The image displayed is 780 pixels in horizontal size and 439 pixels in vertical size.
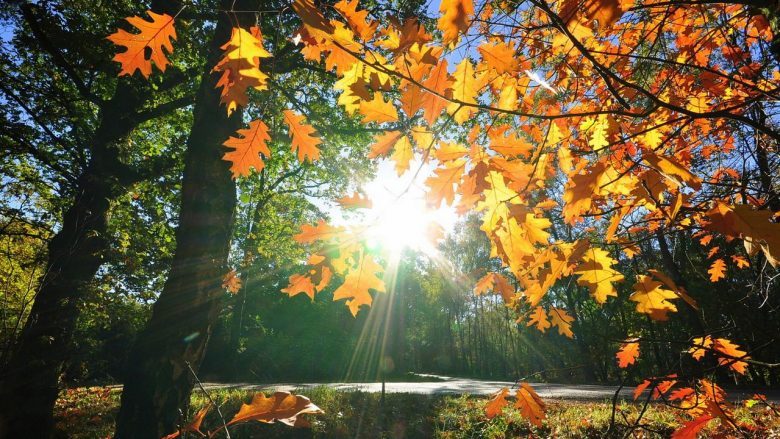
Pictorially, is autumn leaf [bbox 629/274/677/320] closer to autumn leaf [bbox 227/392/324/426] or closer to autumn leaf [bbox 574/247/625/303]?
autumn leaf [bbox 574/247/625/303]

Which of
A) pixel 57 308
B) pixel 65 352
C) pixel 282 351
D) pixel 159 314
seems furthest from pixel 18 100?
pixel 282 351

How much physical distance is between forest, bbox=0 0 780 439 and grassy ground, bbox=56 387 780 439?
0.08m

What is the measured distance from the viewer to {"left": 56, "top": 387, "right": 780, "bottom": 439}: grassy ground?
5.34 metres

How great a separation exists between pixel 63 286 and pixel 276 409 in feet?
23.3

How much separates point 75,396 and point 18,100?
8831mm

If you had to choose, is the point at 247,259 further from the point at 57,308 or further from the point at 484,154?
the point at 484,154

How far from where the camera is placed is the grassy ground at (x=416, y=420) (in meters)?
5.34

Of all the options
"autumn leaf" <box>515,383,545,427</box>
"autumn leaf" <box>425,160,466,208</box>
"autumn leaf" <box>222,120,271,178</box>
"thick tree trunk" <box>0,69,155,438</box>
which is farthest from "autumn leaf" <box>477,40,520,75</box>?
"thick tree trunk" <box>0,69,155,438</box>

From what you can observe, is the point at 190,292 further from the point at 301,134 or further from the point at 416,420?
the point at 416,420

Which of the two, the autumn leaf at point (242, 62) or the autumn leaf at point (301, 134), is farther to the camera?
the autumn leaf at point (301, 134)

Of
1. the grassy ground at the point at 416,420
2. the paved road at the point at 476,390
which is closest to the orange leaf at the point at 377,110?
the grassy ground at the point at 416,420

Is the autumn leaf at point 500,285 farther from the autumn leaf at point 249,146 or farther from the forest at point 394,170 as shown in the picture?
the autumn leaf at point 249,146

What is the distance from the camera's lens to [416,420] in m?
6.33

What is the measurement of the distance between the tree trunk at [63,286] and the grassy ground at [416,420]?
1.18 meters
